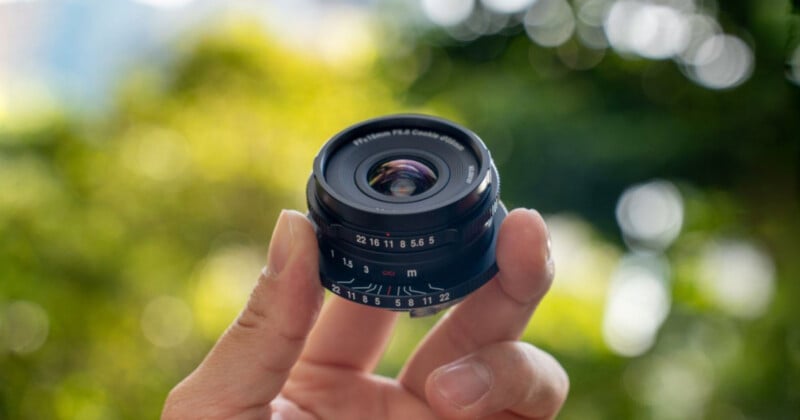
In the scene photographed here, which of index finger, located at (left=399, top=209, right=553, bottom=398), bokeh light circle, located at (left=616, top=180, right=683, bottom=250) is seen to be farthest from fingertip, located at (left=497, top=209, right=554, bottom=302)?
bokeh light circle, located at (left=616, top=180, right=683, bottom=250)

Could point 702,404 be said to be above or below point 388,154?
below

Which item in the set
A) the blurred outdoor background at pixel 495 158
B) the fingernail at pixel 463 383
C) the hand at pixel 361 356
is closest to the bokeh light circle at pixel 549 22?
the blurred outdoor background at pixel 495 158

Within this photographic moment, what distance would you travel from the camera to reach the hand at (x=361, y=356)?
860 mm

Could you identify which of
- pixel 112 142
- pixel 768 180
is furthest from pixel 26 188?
pixel 768 180

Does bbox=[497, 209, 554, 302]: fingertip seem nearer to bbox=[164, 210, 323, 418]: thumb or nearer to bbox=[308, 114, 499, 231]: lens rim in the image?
bbox=[308, 114, 499, 231]: lens rim

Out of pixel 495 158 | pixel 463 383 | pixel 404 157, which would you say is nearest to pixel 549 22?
pixel 495 158

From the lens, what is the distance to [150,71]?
84.4 inches

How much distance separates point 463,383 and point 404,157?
0.24 metres

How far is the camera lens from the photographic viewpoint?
83cm

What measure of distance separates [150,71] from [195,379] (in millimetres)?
1420

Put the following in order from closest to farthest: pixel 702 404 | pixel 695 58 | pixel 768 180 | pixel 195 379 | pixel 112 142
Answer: pixel 195 379, pixel 702 404, pixel 768 180, pixel 695 58, pixel 112 142

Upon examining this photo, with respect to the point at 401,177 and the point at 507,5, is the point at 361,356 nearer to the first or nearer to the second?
the point at 401,177

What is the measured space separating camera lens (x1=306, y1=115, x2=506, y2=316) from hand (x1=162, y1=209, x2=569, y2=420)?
0.10ft

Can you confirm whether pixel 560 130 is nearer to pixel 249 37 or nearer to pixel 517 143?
pixel 517 143
